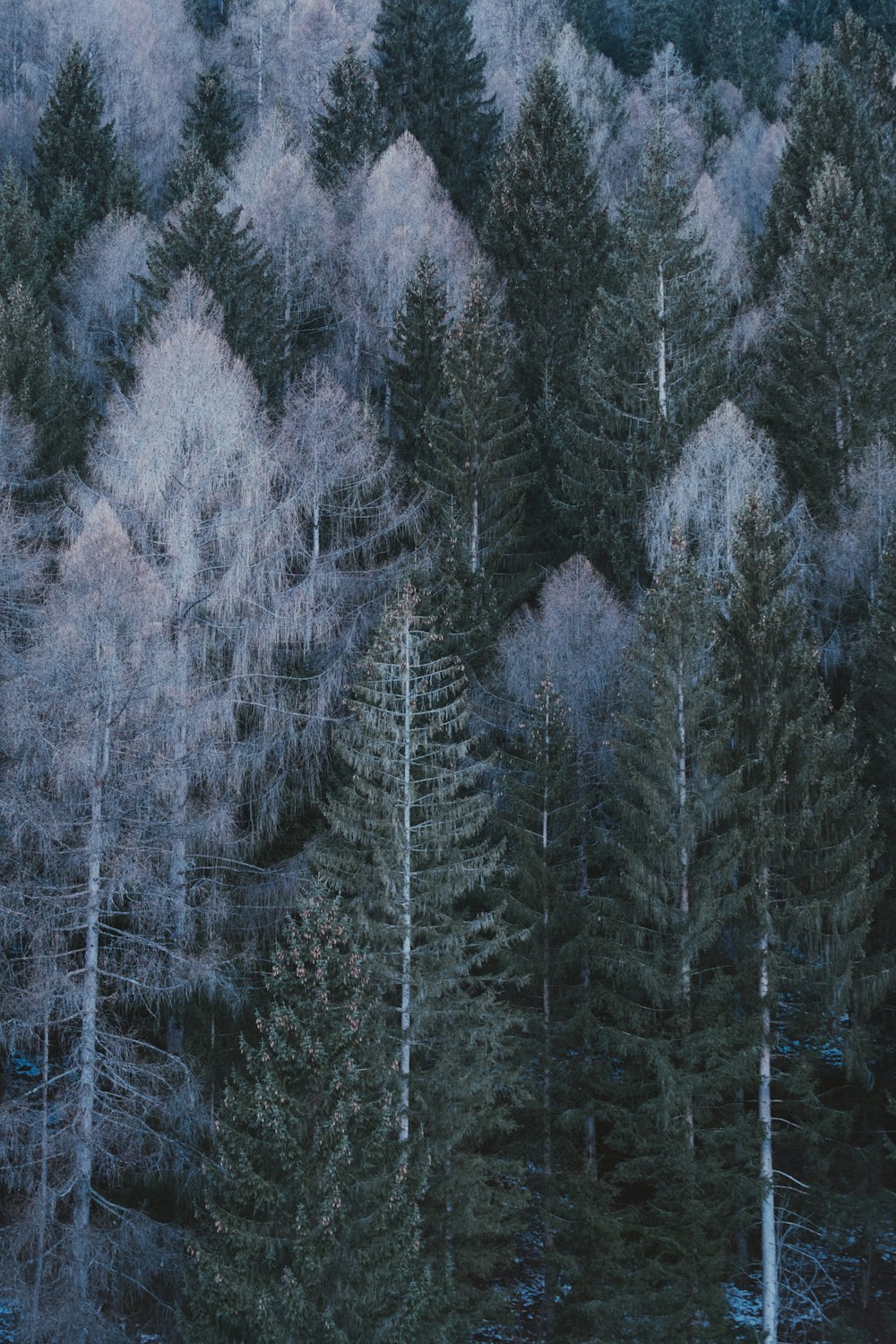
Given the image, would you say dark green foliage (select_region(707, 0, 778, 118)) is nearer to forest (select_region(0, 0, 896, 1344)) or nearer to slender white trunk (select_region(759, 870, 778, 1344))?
forest (select_region(0, 0, 896, 1344))

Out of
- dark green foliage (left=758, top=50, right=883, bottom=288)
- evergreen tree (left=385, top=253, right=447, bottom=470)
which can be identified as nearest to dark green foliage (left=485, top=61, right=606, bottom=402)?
evergreen tree (left=385, top=253, right=447, bottom=470)

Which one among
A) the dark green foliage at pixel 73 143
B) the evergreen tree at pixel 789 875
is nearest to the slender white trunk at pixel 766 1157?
the evergreen tree at pixel 789 875

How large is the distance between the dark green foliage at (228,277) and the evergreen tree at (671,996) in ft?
44.2

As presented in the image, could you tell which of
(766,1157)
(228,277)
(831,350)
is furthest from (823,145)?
(766,1157)

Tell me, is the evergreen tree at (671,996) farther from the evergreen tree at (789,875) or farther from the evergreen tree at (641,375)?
the evergreen tree at (641,375)

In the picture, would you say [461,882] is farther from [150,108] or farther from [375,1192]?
[150,108]

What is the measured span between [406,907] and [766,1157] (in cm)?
614

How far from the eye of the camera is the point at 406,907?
15219 mm

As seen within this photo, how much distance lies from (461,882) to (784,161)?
2730cm

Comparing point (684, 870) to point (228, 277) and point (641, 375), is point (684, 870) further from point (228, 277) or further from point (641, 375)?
point (228, 277)

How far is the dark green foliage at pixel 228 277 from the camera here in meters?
26.9

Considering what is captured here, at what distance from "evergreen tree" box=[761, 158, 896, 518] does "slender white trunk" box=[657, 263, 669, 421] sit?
2.63 metres

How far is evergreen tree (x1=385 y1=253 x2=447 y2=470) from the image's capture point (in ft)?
88.4

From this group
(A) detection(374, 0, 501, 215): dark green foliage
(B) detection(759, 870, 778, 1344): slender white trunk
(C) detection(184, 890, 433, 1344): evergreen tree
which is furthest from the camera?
(A) detection(374, 0, 501, 215): dark green foliage
